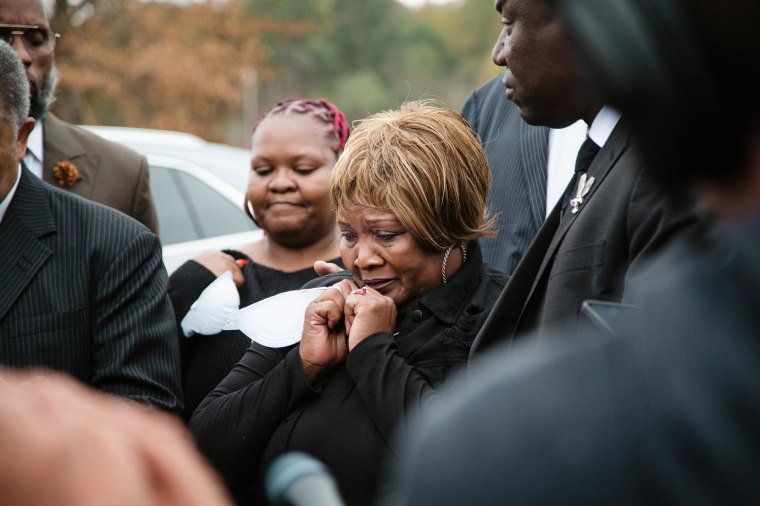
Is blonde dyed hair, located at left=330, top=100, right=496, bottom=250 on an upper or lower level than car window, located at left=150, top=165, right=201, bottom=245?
upper

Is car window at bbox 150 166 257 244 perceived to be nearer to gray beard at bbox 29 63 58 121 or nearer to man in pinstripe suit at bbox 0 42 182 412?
gray beard at bbox 29 63 58 121

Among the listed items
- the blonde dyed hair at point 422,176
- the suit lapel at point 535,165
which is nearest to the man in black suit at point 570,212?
the blonde dyed hair at point 422,176

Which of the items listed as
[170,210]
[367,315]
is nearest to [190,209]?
[170,210]

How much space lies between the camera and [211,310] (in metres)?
3.50

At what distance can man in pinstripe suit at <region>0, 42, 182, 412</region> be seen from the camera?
2.94 m

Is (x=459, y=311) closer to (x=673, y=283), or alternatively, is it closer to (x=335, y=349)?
(x=335, y=349)

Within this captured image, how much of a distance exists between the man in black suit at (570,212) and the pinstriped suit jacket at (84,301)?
1.17 m

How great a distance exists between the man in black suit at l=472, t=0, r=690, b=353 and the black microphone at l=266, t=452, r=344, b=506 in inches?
41.2

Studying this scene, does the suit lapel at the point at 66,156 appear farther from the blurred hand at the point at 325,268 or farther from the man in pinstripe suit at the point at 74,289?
the blurred hand at the point at 325,268

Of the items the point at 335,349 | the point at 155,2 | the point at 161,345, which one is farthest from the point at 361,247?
the point at 155,2

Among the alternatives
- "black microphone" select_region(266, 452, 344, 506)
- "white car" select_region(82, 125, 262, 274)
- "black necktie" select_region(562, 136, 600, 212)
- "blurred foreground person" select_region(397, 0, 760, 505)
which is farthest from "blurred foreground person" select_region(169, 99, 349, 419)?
"blurred foreground person" select_region(397, 0, 760, 505)

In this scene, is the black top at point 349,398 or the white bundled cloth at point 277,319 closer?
the black top at point 349,398

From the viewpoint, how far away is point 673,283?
3.23 feet

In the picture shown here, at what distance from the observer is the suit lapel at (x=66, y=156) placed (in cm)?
433
